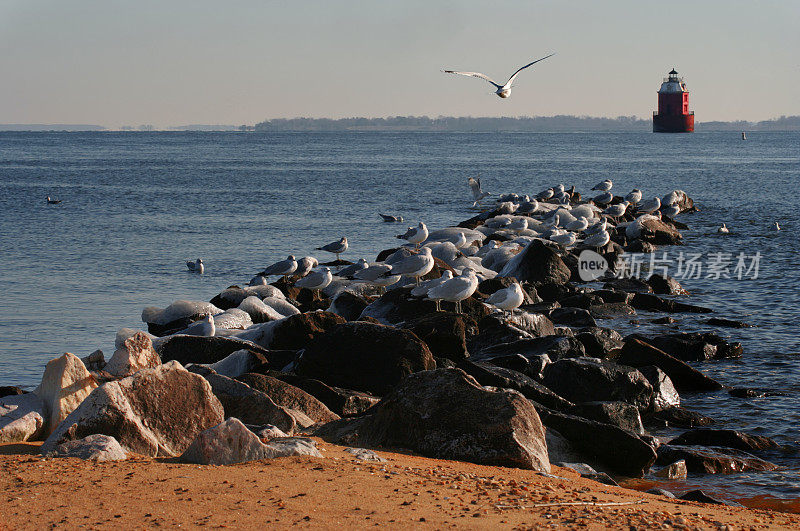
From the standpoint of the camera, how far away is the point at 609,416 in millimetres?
9062

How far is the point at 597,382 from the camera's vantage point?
10.1 meters

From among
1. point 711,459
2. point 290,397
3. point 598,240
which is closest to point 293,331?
point 290,397

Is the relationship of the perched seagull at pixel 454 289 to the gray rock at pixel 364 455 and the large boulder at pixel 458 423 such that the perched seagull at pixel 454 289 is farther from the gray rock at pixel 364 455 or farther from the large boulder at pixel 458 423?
the gray rock at pixel 364 455

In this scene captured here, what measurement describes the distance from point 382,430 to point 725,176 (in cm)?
5542

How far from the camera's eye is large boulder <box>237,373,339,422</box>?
830cm

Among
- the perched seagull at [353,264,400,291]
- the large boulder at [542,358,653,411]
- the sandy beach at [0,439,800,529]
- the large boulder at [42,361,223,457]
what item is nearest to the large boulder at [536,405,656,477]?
the sandy beach at [0,439,800,529]

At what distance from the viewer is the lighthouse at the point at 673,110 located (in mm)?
127012

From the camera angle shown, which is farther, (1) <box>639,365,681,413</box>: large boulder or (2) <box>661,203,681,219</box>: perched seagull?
(2) <box>661,203,681,219</box>: perched seagull

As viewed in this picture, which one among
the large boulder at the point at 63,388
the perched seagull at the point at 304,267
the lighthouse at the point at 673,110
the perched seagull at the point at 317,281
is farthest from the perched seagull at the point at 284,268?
the lighthouse at the point at 673,110

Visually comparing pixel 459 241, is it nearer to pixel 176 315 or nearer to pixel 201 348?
pixel 176 315

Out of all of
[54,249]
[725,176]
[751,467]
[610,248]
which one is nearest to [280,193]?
[54,249]

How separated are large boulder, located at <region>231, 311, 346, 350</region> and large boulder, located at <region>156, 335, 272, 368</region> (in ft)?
1.34

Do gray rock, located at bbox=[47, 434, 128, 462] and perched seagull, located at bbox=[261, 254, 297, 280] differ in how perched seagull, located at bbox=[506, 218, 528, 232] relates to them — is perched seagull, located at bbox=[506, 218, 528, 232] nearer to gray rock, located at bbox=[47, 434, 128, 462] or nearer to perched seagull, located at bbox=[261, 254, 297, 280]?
perched seagull, located at bbox=[261, 254, 297, 280]

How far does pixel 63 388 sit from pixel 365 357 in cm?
357
